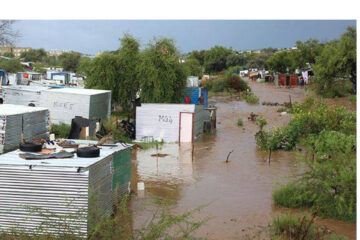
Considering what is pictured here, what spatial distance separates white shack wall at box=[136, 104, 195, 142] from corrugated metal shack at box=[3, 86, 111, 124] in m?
1.91

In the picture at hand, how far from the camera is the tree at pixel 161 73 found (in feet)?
76.7

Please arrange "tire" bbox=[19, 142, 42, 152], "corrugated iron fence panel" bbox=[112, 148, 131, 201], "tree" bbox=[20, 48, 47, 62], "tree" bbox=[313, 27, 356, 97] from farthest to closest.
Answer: "tree" bbox=[20, 48, 47, 62] → "tree" bbox=[313, 27, 356, 97] → "corrugated iron fence panel" bbox=[112, 148, 131, 201] → "tire" bbox=[19, 142, 42, 152]

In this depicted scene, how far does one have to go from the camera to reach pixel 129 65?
25.6 meters

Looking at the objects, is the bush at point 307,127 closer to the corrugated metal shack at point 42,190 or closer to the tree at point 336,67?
the corrugated metal shack at point 42,190

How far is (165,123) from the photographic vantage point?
64.3ft

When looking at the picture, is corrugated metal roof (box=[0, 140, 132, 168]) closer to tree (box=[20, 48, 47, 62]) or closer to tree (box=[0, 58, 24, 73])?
tree (box=[0, 58, 24, 73])

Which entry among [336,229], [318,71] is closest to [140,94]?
[336,229]

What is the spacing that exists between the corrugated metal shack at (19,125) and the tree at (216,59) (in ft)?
250

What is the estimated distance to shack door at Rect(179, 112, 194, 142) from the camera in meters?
19.5

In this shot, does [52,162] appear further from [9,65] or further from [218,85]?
[9,65]

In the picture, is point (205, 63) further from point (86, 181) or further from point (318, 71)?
point (86, 181)

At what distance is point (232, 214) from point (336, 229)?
2.26 m

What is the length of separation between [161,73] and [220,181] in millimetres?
11041

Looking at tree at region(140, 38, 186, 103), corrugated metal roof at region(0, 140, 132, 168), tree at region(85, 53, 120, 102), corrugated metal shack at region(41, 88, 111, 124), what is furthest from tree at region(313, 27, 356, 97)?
corrugated metal roof at region(0, 140, 132, 168)
